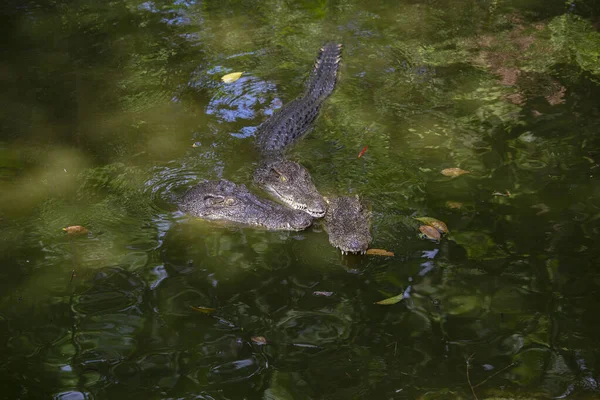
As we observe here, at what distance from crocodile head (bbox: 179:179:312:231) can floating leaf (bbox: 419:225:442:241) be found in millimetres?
1018

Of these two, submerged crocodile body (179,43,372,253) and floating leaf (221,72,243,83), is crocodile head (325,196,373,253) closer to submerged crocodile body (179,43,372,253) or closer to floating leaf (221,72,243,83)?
submerged crocodile body (179,43,372,253)

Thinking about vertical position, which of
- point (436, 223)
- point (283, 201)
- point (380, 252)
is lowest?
point (283, 201)

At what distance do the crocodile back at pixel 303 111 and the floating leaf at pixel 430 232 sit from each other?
6.96 feet

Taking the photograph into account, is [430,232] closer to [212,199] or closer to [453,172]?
[453,172]

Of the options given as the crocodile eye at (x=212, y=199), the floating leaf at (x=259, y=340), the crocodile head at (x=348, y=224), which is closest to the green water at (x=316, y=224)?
the floating leaf at (x=259, y=340)

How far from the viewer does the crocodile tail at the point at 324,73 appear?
779cm

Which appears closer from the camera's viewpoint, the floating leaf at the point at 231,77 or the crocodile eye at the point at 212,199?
the crocodile eye at the point at 212,199

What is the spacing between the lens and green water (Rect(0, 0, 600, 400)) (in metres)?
3.86

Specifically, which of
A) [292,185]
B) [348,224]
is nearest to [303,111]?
[292,185]

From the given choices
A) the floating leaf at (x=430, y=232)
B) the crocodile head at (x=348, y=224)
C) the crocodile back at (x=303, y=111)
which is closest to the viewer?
the crocodile head at (x=348, y=224)

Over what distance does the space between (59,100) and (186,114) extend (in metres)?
1.70

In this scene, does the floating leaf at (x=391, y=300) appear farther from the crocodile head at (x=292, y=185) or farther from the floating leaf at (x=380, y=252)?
the crocodile head at (x=292, y=185)

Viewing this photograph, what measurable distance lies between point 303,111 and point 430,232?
2.82 meters

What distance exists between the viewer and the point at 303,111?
7.22 metres
